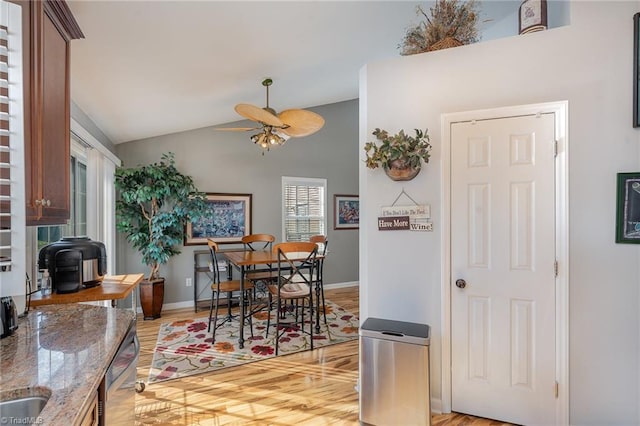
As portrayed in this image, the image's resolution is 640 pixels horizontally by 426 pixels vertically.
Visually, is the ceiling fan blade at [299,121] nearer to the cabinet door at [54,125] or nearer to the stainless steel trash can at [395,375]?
the cabinet door at [54,125]

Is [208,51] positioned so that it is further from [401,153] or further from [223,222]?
[223,222]

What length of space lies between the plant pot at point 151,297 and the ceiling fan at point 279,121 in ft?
7.78

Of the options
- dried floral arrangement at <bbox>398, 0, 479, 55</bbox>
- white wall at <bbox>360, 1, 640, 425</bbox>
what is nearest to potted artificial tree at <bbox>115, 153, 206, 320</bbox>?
dried floral arrangement at <bbox>398, 0, 479, 55</bbox>

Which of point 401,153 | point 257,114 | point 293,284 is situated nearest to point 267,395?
point 293,284

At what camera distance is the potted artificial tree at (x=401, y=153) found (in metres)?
2.16

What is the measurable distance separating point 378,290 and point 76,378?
1841 millimetres

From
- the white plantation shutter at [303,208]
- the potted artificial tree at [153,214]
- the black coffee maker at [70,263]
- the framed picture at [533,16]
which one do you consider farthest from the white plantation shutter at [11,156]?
the white plantation shutter at [303,208]

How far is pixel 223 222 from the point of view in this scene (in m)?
4.83

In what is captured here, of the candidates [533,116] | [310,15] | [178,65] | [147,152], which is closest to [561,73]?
[533,116]

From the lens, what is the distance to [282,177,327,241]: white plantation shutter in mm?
5414

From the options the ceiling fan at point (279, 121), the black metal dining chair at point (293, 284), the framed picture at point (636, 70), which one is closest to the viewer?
the framed picture at point (636, 70)

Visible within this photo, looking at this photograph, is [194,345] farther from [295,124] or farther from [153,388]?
[295,124]

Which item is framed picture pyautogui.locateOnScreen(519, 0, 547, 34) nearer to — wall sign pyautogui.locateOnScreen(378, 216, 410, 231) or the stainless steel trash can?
wall sign pyautogui.locateOnScreen(378, 216, 410, 231)

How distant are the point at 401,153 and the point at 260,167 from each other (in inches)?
133
